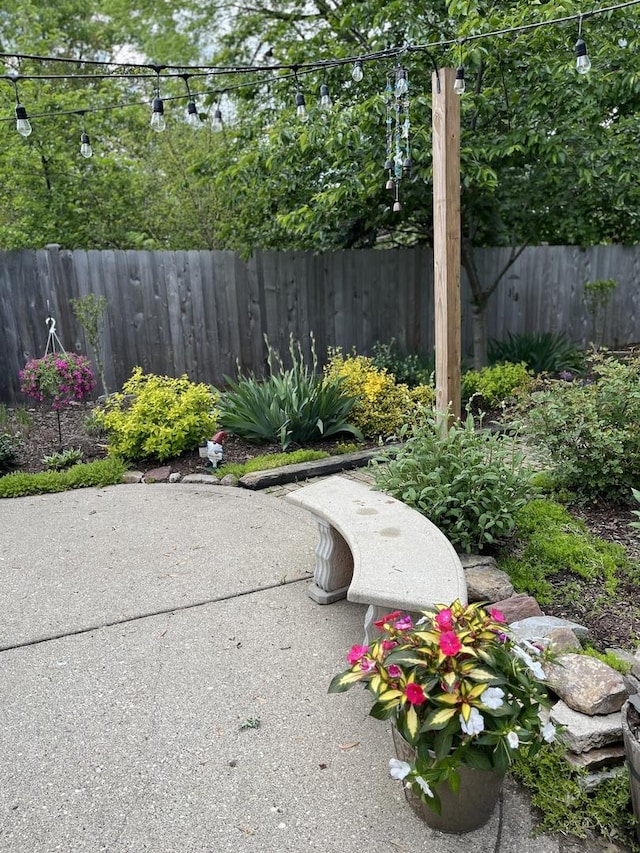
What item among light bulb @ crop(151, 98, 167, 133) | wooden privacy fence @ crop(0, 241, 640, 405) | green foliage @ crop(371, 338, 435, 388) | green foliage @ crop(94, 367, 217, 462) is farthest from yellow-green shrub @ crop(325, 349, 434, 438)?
light bulb @ crop(151, 98, 167, 133)

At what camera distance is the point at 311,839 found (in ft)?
6.33

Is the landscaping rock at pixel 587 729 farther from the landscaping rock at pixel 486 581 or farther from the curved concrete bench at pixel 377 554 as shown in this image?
the landscaping rock at pixel 486 581

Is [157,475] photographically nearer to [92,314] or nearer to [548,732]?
[92,314]

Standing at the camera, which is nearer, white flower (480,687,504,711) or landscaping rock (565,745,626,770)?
white flower (480,687,504,711)

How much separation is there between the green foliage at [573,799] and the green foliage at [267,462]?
3.34 meters

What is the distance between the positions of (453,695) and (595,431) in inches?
98.5

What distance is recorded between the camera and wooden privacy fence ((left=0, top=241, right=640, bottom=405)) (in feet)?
22.7

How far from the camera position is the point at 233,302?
7.66m

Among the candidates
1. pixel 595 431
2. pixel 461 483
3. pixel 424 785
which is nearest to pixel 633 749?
pixel 424 785

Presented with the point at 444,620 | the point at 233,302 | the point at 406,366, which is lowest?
the point at 406,366

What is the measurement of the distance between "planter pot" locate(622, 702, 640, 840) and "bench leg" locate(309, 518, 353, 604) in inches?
62.3

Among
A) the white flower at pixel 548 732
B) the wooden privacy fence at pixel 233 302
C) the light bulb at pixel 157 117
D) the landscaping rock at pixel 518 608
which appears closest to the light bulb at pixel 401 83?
the light bulb at pixel 157 117

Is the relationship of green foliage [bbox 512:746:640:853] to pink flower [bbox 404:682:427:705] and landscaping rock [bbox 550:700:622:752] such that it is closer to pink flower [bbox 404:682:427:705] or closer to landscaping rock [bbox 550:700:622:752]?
landscaping rock [bbox 550:700:622:752]

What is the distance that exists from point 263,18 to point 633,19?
5453 mm
